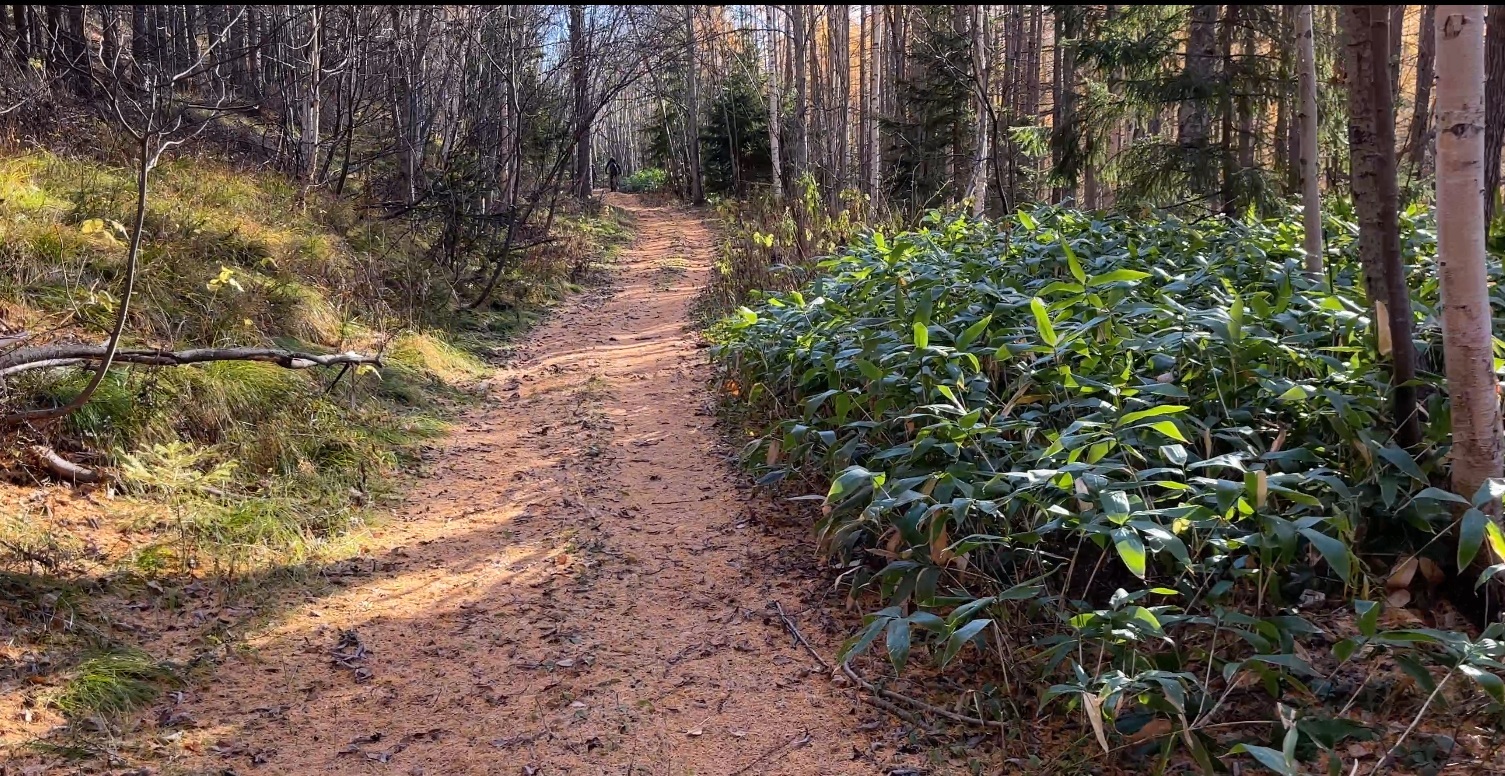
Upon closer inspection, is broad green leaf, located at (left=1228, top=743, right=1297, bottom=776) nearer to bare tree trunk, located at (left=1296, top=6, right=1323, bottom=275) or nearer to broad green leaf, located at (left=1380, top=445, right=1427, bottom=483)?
broad green leaf, located at (left=1380, top=445, right=1427, bottom=483)

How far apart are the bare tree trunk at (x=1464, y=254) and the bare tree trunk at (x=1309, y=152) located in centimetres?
187

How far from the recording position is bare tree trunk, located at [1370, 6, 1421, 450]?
10.3 ft

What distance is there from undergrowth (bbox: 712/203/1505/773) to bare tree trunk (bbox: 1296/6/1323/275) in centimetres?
17

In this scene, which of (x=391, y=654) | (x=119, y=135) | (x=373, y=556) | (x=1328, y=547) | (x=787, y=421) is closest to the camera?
(x=1328, y=547)

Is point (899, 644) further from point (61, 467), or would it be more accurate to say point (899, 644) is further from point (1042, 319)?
point (61, 467)

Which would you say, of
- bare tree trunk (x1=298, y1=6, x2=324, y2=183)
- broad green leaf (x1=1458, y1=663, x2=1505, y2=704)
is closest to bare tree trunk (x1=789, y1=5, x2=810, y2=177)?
bare tree trunk (x1=298, y1=6, x2=324, y2=183)

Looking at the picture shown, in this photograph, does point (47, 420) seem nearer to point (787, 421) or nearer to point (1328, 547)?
point (787, 421)

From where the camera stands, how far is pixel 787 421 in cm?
489

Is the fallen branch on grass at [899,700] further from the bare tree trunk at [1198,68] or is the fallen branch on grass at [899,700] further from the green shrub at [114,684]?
the bare tree trunk at [1198,68]

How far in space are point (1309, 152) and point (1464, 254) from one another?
2.12 m

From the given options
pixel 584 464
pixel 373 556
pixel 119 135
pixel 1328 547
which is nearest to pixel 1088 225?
pixel 584 464

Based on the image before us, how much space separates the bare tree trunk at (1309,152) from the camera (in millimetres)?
4453

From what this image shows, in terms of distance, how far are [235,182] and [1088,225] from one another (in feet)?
24.6

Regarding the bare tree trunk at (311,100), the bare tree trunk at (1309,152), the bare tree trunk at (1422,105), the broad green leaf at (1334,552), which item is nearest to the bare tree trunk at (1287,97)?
the bare tree trunk at (1309,152)
